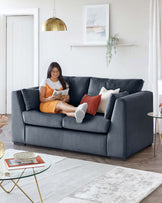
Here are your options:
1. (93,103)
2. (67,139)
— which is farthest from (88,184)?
(93,103)

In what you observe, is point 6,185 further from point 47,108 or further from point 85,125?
point 47,108

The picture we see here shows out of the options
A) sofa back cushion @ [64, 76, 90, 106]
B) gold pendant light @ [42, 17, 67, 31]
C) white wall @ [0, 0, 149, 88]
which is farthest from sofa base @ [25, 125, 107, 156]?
white wall @ [0, 0, 149, 88]

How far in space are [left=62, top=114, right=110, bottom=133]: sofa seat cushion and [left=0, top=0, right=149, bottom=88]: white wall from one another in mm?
1955

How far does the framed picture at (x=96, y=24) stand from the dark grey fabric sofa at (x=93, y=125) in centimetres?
129

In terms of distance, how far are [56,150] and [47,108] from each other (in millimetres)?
601

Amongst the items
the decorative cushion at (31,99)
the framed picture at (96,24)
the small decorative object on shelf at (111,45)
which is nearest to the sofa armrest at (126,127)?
the decorative cushion at (31,99)

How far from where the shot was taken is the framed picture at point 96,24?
645 cm

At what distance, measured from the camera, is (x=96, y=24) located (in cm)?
652

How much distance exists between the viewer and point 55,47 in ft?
23.0

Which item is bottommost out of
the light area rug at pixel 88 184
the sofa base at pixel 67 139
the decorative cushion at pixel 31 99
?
the light area rug at pixel 88 184

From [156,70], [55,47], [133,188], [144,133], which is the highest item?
[55,47]

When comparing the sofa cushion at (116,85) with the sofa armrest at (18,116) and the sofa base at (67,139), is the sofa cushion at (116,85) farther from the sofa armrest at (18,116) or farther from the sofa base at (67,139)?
the sofa armrest at (18,116)

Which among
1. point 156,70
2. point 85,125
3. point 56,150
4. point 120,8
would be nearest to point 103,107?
point 85,125

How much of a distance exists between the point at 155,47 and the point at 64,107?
1876mm
